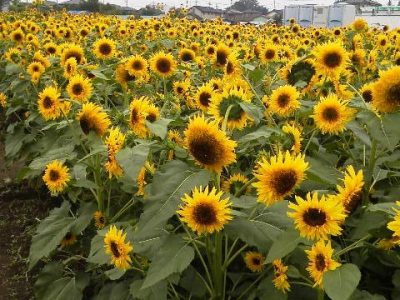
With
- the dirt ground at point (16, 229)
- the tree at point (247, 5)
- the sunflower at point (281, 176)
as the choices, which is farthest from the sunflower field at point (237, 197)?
the tree at point (247, 5)

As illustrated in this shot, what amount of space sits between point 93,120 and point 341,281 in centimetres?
135

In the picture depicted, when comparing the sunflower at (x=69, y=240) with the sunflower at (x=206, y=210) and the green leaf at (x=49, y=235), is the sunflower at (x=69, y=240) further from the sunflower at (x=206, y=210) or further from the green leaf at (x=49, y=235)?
the sunflower at (x=206, y=210)

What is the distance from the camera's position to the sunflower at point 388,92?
1733mm

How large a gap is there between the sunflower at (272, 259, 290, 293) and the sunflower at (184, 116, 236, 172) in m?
0.44

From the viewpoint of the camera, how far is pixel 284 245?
5.21ft

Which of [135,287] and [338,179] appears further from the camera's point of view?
[135,287]

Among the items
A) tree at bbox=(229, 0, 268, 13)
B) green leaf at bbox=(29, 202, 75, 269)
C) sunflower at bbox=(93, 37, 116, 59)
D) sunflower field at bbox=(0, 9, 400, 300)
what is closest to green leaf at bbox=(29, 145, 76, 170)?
sunflower field at bbox=(0, 9, 400, 300)

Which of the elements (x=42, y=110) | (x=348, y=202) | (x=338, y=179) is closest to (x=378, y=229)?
(x=348, y=202)

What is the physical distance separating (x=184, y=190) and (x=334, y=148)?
113 cm

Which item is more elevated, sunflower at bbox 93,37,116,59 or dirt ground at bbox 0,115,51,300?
sunflower at bbox 93,37,116,59

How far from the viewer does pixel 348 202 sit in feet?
5.60

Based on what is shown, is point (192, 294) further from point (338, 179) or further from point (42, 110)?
point (42, 110)

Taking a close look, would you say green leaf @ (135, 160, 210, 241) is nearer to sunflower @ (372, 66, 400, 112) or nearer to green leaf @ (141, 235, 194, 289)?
green leaf @ (141, 235, 194, 289)

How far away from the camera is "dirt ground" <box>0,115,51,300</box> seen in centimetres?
330
